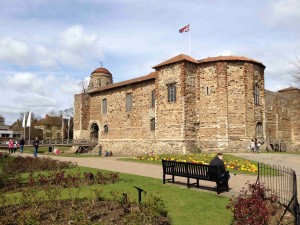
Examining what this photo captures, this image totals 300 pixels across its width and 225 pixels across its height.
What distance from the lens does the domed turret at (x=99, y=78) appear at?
51.8 metres

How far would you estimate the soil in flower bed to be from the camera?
20.0ft

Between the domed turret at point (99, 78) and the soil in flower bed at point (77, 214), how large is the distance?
1760 inches

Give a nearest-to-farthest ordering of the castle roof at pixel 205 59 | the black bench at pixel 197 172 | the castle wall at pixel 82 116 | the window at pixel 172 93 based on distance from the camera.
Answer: the black bench at pixel 197 172, the castle roof at pixel 205 59, the window at pixel 172 93, the castle wall at pixel 82 116

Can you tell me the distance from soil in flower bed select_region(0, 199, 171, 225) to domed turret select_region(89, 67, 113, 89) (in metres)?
44.7

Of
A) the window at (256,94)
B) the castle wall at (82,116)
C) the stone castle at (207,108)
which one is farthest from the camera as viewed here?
the castle wall at (82,116)

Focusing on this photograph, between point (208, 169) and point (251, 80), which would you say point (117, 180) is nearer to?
point (208, 169)

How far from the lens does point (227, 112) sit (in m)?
26.4

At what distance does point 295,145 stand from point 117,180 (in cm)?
2853

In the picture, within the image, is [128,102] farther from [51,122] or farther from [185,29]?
[51,122]

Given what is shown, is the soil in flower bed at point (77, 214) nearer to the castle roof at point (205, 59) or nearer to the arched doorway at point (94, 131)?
the castle roof at point (205, 59)

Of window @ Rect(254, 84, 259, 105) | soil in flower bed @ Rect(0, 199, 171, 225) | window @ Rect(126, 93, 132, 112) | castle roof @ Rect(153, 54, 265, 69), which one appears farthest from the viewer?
window @ Rect(126, 93, 132, 112)

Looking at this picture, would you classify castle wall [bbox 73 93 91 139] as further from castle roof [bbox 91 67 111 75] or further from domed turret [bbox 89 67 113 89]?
castle roof [bbox 91 67 111 75]

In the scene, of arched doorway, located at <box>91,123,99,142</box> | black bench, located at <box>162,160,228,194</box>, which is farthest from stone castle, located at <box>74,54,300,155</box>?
black bench, located at <box>162,160,228,194</box>

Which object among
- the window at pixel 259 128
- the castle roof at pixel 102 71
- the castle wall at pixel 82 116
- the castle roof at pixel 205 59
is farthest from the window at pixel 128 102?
the castle roof at pixel 102 71
